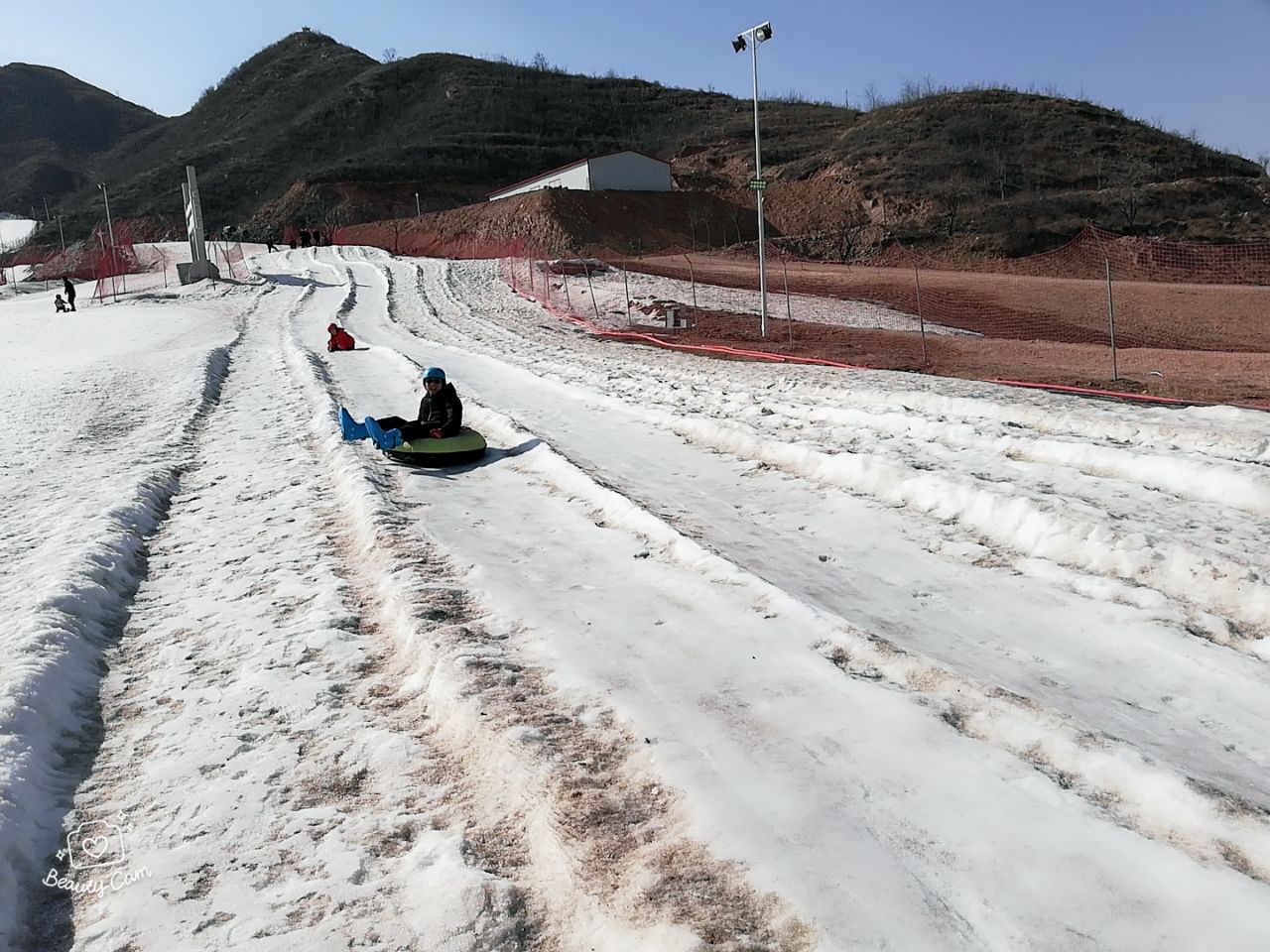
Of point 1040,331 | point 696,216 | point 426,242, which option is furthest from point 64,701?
point 696,216

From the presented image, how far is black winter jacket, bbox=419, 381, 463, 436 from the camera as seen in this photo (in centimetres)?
900

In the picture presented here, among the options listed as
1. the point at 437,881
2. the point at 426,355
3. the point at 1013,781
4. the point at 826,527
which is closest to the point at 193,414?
the point at 426,355

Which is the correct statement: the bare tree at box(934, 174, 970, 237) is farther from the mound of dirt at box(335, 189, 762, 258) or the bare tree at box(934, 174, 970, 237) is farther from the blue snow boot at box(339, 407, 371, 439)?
the blue snow boot at box(339, 407, 371, 439)

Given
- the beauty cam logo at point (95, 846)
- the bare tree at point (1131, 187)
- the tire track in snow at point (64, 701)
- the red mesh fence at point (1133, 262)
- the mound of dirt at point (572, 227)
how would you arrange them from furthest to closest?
the mound of dirt at point (572, 227) → the bare tree at point (1131, 187) → the red mesh fence at point (1133, 262) → the beauty cam logo at point (95, 846) → the tire track in snow at point (64, 701)

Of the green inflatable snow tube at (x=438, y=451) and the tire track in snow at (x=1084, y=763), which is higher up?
the green inflatable snow tube at (x=438, y=451)

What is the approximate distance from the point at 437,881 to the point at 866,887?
1.33 m

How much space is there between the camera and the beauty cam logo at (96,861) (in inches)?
119

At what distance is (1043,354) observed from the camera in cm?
1670

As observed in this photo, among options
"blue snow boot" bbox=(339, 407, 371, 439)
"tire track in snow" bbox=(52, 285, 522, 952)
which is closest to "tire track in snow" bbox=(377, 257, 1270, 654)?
"blue snow boot" bbox=(339, 407, 371, 439)

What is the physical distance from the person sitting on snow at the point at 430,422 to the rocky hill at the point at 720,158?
42.5 metres

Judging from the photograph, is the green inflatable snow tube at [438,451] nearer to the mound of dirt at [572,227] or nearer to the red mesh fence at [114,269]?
the red mesh fence at [114,269]

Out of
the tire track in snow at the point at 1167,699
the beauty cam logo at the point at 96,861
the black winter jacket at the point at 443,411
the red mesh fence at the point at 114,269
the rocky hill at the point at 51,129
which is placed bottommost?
Answer: the beauty cam logo at the point at 96,861

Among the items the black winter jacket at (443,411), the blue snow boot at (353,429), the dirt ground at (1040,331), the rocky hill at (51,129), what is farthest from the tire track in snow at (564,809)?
the rocky hill at (51,129)

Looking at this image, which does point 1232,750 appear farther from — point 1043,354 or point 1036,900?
point 1043,354
